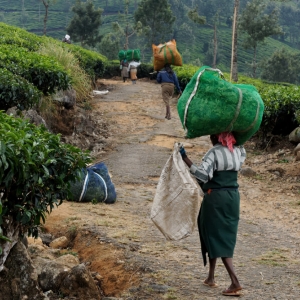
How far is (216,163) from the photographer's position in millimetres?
4730

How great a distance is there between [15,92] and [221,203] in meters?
4.26

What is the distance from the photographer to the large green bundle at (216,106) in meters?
4.62

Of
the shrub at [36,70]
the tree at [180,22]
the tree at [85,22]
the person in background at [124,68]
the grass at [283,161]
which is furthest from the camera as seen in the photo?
the tree at [180,22]

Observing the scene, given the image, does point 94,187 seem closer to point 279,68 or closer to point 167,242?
point 167,242

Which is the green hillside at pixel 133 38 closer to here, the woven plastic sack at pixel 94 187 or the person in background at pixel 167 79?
Answer: the person in background at pixel 167 79

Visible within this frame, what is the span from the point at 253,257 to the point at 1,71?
434 centimetres

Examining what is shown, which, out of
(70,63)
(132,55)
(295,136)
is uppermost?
(70,63)

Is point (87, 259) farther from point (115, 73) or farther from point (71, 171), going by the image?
point (115, 73)

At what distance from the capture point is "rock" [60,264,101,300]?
4.69m

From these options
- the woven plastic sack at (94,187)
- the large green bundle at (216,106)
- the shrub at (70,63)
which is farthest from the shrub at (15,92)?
the shrub at (70,63)

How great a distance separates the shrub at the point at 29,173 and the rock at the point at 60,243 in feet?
5.54

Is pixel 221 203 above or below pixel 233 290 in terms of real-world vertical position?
above

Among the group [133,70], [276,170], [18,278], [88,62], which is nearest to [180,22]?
[133,70]

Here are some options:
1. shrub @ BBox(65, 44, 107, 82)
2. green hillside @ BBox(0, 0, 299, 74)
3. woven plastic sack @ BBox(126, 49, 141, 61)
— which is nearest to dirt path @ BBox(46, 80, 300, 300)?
shrub @ BBox(65, 44, 107, 82)
